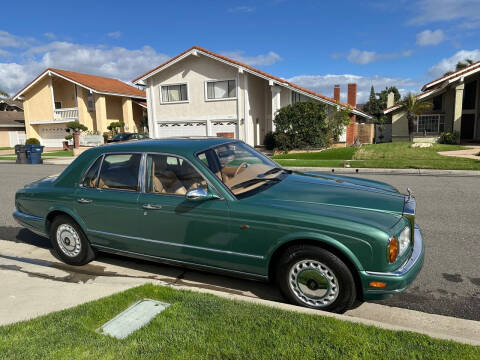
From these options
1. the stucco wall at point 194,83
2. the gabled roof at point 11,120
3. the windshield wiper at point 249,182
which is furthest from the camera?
the gabled roof at point 11,120

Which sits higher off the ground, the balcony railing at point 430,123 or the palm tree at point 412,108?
the palm tree at point 412,108

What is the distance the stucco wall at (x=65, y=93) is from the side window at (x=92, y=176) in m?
35.3

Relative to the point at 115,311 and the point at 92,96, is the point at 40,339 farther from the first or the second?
the point at 92,96

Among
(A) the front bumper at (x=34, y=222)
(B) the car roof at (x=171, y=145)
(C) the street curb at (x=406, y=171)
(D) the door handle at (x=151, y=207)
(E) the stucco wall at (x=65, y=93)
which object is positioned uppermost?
(E) the stucco wall at (x=65, y=93)

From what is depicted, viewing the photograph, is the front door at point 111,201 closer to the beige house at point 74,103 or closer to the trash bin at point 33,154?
the trash bin at point 33,154

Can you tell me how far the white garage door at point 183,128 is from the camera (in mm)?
25781

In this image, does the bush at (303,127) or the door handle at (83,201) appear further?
the bush at (303,127)

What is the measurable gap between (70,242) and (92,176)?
970 mm

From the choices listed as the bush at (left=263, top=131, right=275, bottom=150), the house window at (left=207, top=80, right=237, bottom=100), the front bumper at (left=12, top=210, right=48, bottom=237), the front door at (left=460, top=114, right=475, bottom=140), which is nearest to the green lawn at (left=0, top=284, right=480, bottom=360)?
the front bumper at (left=12, top=210, right=48, bottom=237)

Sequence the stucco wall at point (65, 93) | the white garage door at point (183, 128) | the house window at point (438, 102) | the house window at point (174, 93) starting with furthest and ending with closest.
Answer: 1. the stucco wall at point (65, 93)
2. the house window at point (438, 102)
3. the house window at point (174, 93)
4. the white garage door at point (183, 128)

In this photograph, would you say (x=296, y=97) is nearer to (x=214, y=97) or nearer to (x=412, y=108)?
(x=214, y=97)

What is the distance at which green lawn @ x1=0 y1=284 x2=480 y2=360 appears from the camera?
2627 mm

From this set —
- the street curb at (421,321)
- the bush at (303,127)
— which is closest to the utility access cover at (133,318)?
the street curb at (421,321)

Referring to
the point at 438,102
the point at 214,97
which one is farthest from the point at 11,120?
the point at 438,102
